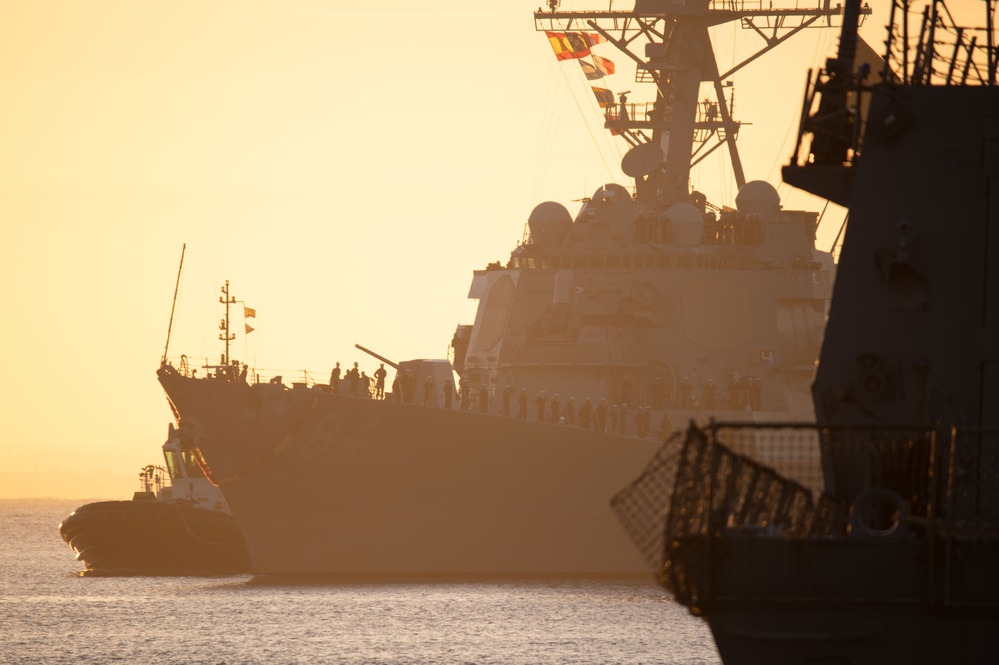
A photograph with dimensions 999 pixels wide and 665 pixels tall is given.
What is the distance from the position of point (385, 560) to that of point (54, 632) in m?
5.89

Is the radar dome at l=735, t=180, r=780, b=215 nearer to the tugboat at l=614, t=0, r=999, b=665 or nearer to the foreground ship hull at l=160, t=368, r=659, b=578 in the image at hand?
the foreground ship hull at l=160, t=368, r=659, b=578

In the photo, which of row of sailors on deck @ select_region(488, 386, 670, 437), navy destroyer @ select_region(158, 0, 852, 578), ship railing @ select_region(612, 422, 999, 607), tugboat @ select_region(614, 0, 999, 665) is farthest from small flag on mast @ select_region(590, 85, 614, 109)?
ship railing @ select_region(612, 422, 999, 607)

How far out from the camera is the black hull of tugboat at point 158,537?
38781mm

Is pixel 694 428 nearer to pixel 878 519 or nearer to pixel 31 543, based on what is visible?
pixel 878 519

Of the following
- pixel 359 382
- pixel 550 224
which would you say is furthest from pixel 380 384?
pixel 550 224

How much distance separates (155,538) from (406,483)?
11.1 metres

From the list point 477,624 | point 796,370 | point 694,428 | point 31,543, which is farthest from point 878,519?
point 31,543

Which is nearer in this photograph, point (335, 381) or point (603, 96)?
point (335, 381)

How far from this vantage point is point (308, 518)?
30.3 m

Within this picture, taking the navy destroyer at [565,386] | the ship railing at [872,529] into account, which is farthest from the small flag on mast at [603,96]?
the ship railing at [872,529]

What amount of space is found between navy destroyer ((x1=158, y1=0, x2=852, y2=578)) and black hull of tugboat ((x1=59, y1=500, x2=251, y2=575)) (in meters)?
7.06

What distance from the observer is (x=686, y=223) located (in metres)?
33.8

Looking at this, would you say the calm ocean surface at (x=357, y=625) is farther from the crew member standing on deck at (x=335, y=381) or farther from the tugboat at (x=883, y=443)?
the tugboat at (x=883, y=443)

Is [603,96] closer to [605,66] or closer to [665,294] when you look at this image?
[605,66]
